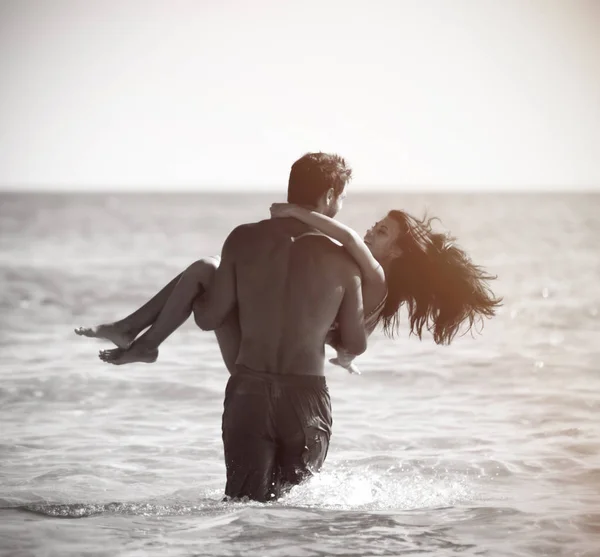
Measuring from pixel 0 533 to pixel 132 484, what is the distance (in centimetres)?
139

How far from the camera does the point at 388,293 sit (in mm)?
5254

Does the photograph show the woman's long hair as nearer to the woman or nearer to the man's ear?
the woman

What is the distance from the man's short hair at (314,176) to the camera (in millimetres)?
4719

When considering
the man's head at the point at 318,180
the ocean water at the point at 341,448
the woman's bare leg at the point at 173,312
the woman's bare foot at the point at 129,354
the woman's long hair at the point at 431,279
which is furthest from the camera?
the woman's long hair at the point at 431,279

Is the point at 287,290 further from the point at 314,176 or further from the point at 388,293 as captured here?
the point at 388,293

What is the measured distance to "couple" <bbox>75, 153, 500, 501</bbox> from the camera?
4680mm

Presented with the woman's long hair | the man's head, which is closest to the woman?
the woman's long hair

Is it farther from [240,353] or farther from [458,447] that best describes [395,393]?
[240,353]

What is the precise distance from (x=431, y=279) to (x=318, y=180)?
810 mm

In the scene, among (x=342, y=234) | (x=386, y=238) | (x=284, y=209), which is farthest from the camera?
(x=386, y=238)

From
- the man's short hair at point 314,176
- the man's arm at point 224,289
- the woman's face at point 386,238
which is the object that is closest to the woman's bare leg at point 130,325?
the man's arm at point 224,289

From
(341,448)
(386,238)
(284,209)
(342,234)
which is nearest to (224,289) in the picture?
(284,209)

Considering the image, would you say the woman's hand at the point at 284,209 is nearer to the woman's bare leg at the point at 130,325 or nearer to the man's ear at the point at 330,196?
the man's ear at the point at 330,196

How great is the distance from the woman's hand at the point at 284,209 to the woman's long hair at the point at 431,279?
62 cm
